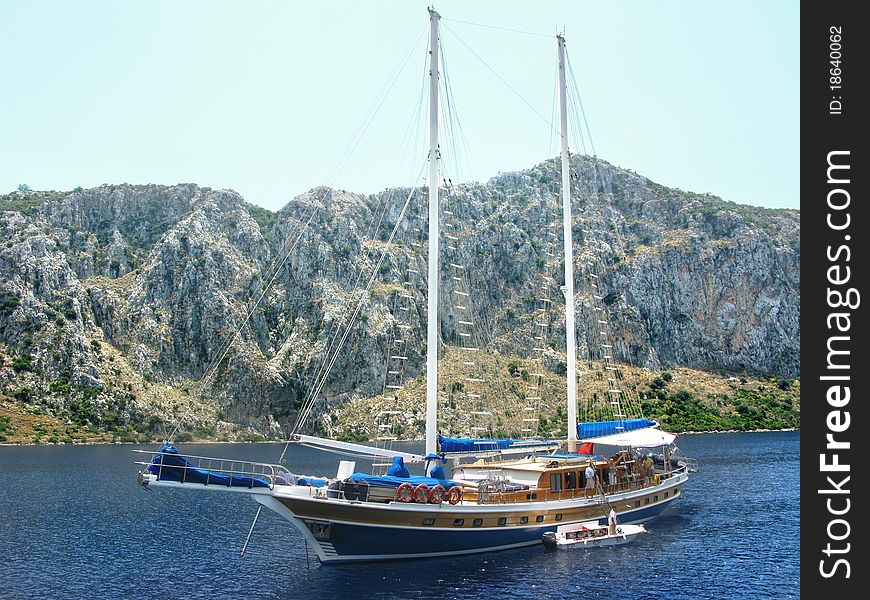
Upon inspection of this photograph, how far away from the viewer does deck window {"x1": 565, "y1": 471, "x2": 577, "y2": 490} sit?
47.0 m

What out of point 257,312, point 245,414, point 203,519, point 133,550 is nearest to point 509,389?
point 245,414

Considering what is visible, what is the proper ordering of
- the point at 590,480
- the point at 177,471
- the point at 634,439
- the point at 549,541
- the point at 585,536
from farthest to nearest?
the point at 634,439 < the point at 590,480 < the point at 585,536 < the point at 549,541 < the point at 177,471

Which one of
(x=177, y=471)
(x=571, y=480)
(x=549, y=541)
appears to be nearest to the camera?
(x=177, y=471)

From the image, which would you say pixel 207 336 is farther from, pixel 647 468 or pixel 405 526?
pixel 405 526

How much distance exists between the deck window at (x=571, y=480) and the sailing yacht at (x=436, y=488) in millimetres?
67

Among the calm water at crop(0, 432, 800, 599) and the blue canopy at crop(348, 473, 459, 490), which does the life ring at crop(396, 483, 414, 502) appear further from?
the calm water at crop(0, 432, 800, 599)

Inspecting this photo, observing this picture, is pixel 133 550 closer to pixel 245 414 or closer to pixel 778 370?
pixel 245 414

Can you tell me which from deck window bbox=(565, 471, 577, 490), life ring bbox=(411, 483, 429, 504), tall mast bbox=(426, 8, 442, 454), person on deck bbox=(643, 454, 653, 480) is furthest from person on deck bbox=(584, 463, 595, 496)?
life ring bbox=(411, 483, 429, 504)

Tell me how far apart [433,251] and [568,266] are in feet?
52.9

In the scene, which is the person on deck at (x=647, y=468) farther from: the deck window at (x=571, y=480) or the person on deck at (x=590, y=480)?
the deck window at (x=571, y=480)

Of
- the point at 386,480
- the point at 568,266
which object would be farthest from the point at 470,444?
the point at 568,266

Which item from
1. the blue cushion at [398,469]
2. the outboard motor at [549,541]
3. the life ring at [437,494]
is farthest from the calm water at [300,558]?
the blue cushion at [398,469]

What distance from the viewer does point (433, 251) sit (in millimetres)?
44344

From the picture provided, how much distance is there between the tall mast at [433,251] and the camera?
42.9 metres
